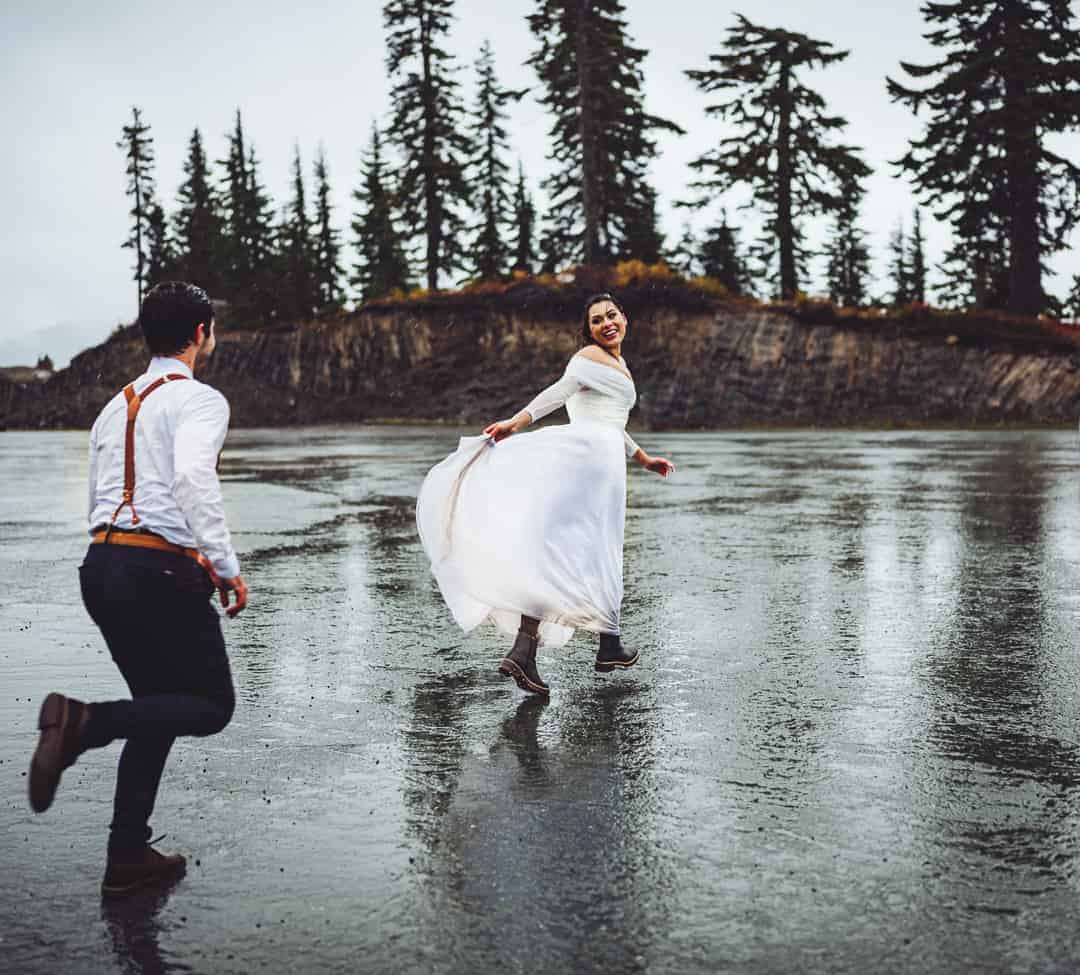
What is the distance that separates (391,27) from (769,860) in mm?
57191

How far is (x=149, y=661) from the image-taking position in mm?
3871

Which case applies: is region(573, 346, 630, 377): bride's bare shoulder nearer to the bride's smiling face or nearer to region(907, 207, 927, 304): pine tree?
the bride's smiling face

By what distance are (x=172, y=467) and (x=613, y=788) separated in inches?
79.4

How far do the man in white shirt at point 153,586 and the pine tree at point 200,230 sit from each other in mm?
70794

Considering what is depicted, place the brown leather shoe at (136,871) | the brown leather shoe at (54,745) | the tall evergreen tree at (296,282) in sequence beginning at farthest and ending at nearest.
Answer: the tall evergreen tree at (296,282) → the brown leather shoe at (136,871) → the brown leather shoe at (54,745)

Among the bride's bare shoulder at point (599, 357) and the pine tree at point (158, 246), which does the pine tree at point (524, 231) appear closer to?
the pine tree at point (158, 246)

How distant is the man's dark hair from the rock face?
3600cm

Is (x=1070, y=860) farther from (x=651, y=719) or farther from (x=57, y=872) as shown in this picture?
(x=57, y=872)

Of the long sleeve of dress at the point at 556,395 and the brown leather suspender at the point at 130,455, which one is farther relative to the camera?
the long sleeve of dress at the point at 556,395

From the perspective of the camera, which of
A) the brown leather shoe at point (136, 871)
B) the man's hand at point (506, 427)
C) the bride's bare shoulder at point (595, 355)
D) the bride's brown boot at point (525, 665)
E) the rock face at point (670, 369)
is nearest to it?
the brown leather shoe at point (136, 871)

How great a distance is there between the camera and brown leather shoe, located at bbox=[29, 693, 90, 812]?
3611 millimetres

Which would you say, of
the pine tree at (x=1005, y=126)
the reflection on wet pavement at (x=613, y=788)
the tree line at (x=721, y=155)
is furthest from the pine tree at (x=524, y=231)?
the reflection on wet pavement at (x=613, y=788)

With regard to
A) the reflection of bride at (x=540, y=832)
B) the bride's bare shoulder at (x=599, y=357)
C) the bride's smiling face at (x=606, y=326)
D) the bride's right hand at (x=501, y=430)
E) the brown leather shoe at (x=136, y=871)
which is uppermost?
the bride's smiling face at (x=606, y=326)

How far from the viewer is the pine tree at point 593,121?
45844 mm
